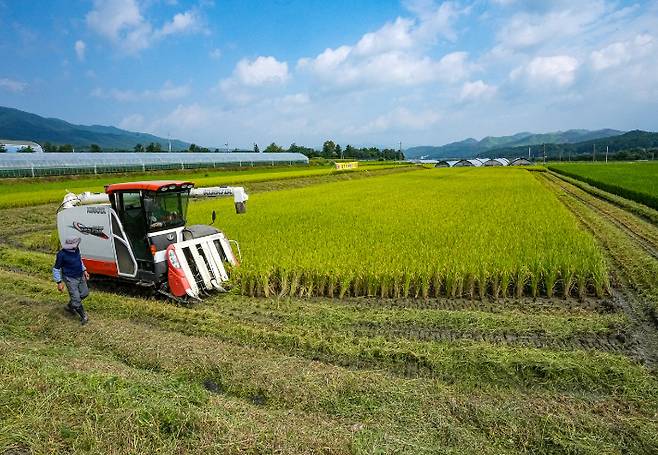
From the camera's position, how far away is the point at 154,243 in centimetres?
745

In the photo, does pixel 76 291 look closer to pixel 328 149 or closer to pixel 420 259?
pixel 420 259

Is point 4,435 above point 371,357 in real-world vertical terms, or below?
above

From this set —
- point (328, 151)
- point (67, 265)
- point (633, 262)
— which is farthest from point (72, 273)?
point (328, 151)

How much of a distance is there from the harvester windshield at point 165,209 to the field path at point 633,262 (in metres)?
7.36

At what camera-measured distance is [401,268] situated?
308 inches

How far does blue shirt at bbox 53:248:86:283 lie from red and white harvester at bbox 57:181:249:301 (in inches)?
46.7

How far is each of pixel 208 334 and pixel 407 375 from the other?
9.07ft

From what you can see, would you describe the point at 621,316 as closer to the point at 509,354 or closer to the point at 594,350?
the point at 594,350

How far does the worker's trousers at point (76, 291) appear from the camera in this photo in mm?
6379

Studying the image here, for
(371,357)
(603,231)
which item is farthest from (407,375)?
(603,231)

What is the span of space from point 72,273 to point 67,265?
0.14 metres

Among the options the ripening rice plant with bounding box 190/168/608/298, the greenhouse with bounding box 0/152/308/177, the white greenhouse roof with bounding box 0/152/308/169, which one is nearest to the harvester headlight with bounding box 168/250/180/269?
the ripening rice plant with bounding box 190/168/608/298

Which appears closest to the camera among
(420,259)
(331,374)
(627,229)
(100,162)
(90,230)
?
(331,374)

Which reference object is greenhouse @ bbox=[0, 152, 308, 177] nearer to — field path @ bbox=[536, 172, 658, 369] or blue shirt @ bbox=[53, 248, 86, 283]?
blue shirt @ bbox=[53, 248, 86, 283]
